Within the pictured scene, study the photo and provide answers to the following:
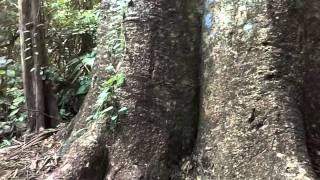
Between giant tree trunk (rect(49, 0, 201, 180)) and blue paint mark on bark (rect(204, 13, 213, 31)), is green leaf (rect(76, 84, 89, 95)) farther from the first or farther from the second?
blue paint mark on bark (rect(204, 13, 213, 31))

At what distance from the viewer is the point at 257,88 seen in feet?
11.0

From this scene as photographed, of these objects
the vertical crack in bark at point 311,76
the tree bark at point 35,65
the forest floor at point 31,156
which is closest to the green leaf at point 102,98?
the forest floor at point 31,156

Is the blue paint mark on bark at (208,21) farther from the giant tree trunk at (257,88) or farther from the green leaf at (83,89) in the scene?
the green leaf at (83,89)

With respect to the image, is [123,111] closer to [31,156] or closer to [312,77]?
[31,156]

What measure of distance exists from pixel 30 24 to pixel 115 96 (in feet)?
5.55

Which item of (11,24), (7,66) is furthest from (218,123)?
(11,24)

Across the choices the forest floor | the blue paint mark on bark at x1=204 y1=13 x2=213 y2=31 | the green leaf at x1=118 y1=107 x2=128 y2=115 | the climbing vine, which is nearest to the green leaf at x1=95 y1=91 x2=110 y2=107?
the climbing vine

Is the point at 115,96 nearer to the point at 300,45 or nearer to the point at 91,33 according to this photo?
A: the point at 300,45

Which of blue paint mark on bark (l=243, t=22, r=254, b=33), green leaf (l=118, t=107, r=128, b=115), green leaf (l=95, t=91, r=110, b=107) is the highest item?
blue paint mark on bark (l=243, t=22, r=254, b=33)

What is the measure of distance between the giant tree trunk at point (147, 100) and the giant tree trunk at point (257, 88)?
168 millimetres

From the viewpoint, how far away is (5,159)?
4398mm

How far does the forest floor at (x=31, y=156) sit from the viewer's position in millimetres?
3986

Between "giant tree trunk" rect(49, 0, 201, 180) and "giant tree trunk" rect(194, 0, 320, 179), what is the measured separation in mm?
168

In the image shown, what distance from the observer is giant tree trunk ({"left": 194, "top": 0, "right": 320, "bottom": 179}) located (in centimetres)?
323
